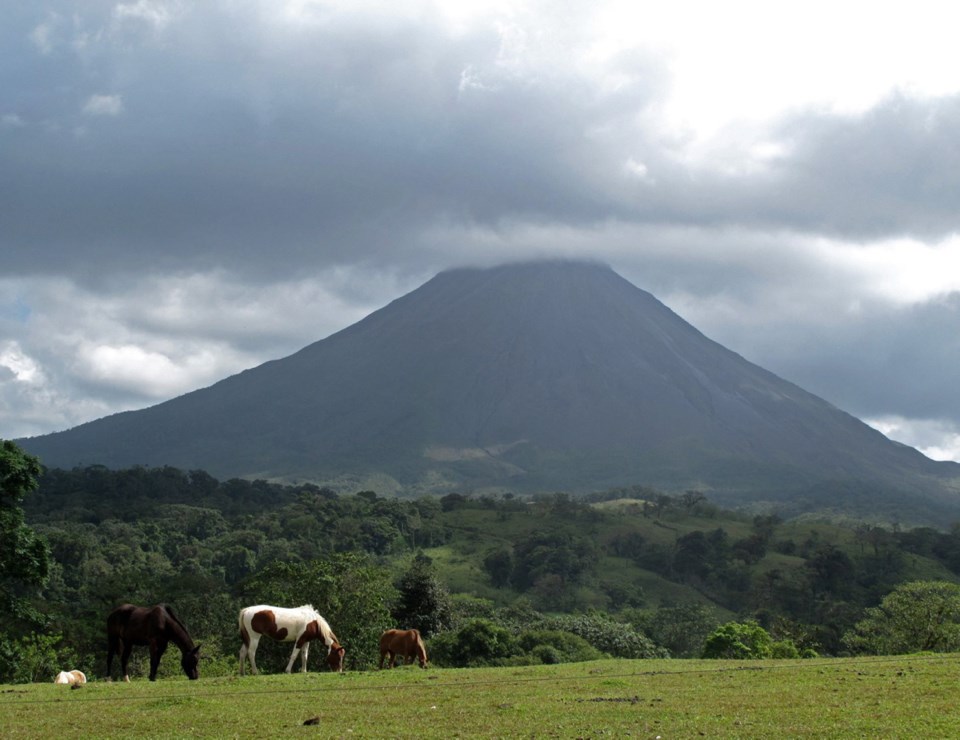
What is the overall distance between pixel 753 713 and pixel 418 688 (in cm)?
506

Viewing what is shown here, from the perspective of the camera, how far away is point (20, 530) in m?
21.8

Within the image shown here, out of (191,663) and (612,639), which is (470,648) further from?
(191,663)

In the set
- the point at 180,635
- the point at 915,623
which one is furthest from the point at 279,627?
the point at 915,623

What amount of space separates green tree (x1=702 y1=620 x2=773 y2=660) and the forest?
0.38 ft

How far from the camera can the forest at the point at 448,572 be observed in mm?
30359

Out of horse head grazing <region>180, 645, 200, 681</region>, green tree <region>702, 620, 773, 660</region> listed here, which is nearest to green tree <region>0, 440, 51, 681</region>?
horse head grazing <region>180, 645, 200, 681</region>

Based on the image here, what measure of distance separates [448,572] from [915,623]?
5180 cm

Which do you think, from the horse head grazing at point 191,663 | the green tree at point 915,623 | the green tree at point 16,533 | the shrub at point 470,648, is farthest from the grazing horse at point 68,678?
the green tree at point 915,623

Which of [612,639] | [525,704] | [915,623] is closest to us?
[525,704]

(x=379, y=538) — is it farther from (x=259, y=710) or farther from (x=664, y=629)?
(x=259, y=710)

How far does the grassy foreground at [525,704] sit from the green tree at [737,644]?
652 inches

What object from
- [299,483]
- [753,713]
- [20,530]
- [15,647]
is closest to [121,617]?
[20,530]

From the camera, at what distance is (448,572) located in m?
82.9

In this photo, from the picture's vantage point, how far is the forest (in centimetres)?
3036
